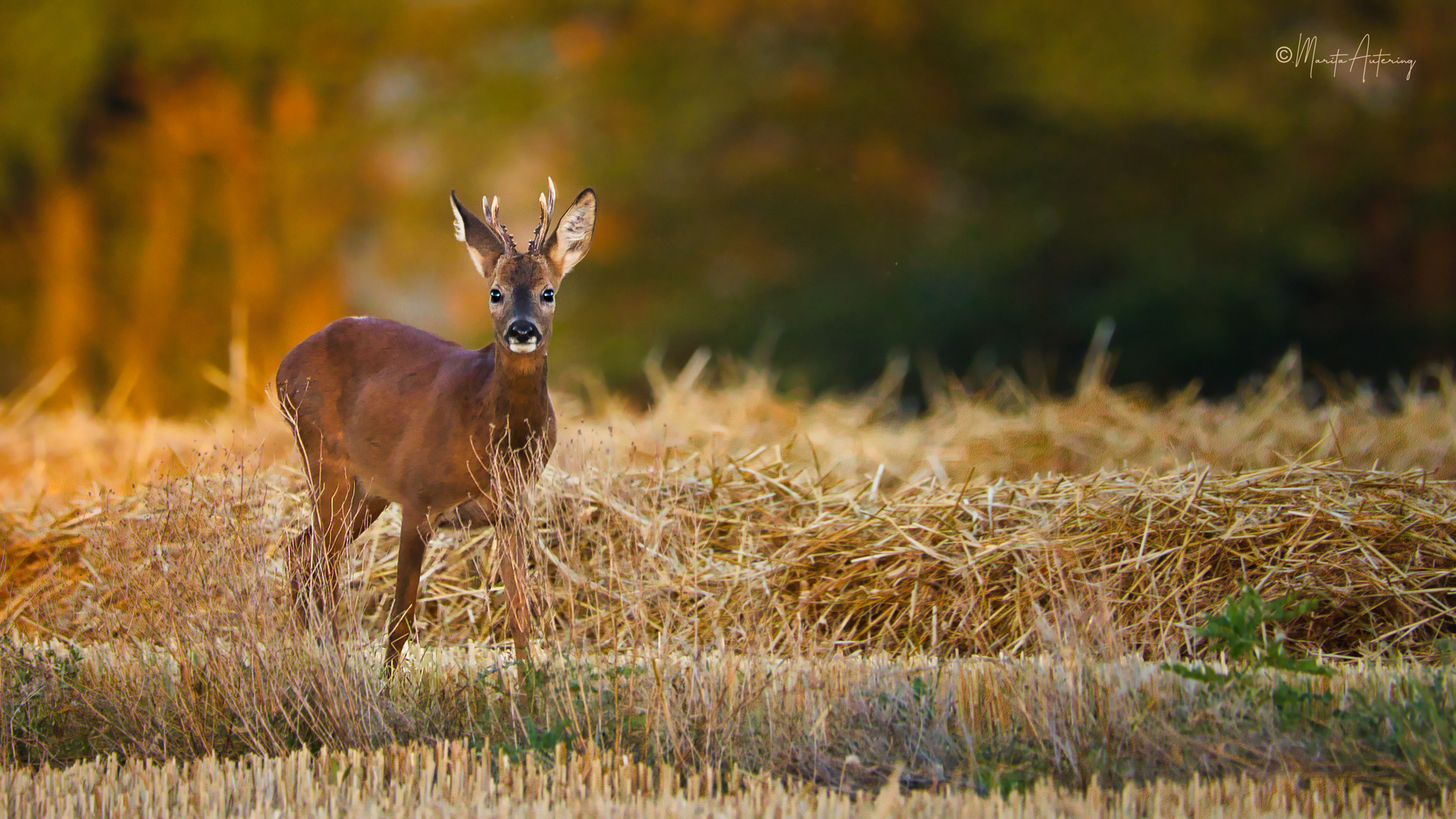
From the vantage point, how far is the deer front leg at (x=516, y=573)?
4.13 metres

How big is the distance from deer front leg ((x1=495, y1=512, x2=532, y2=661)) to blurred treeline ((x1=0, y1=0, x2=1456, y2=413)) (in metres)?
10.2

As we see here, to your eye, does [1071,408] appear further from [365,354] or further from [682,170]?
[682,170]

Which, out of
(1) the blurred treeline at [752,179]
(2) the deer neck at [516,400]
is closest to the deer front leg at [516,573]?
(2) the deer neck at [516,400]

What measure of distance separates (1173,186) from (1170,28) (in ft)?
6.38

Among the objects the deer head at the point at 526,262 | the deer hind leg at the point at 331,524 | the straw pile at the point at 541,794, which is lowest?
the straw pile at the point at 541,794

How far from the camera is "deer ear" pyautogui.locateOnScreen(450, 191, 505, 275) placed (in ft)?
14.0

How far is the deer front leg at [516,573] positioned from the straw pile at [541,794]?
773mm

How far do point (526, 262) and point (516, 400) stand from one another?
1.41 feet

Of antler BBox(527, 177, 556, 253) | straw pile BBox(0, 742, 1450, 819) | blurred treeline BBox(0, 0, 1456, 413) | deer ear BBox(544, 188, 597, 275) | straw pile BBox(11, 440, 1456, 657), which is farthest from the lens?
blurred treeline BBox(0, 0, 1456, 413)

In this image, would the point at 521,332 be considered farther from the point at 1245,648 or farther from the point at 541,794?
the point at 1245,648

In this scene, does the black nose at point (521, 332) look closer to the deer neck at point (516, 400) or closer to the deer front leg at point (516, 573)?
the deer neck at point (516, 400)

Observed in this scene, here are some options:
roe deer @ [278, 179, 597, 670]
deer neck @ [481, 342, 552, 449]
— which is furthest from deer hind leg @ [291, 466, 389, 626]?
deer neck @ [481, 342, 552, 449]

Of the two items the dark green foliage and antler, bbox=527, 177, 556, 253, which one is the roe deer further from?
the dark green foliage

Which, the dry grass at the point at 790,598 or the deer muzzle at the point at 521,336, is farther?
the deer muzzle at the point at 521,336
